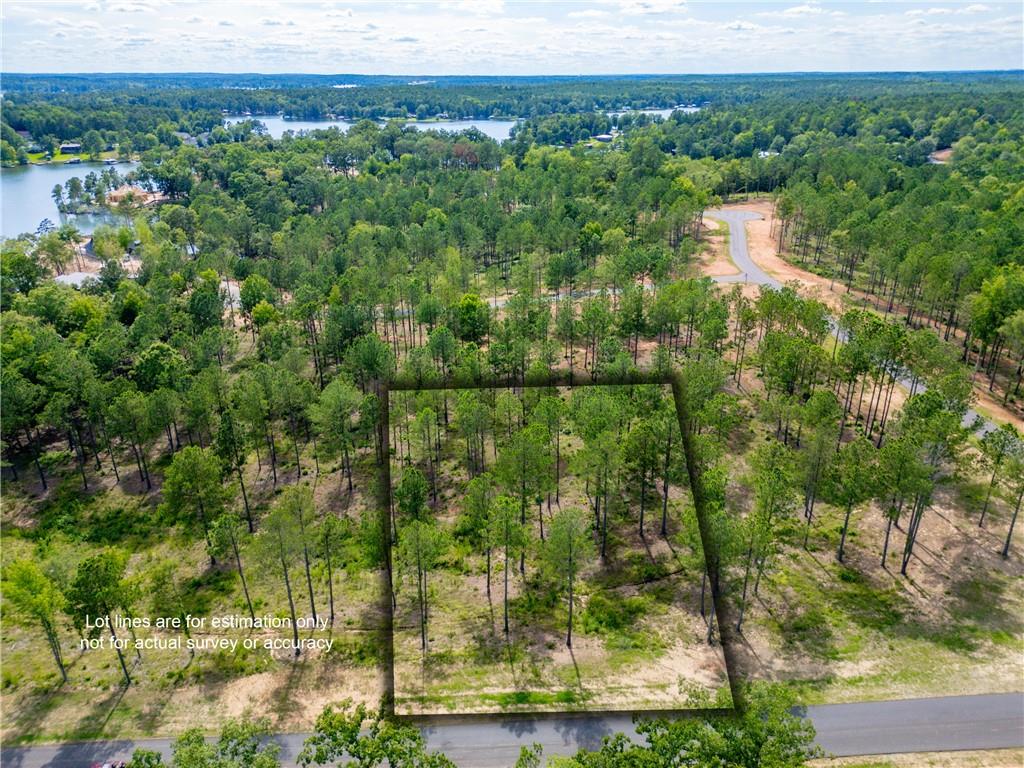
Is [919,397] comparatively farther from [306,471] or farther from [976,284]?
[306,471]

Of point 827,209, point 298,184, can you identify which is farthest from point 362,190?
point 827,209

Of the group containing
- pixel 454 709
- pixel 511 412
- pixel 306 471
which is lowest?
pixel 306 471

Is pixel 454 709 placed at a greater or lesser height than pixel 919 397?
lesser

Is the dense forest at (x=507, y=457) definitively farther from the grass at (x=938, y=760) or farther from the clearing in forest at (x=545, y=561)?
the grass at (x=938, y=760)

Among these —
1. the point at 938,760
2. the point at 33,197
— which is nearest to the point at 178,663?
the point at 938,760

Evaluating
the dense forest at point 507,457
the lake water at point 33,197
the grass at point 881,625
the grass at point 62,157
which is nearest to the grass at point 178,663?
the dense forest at point 507,457

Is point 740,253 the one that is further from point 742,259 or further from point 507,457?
point 507,457
